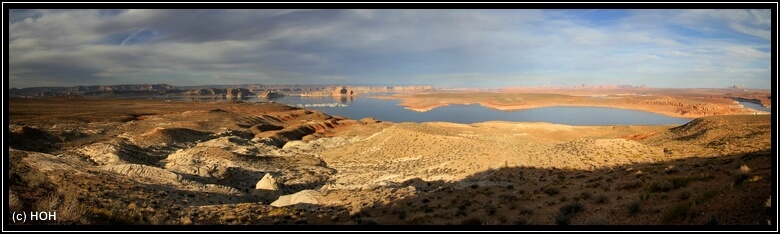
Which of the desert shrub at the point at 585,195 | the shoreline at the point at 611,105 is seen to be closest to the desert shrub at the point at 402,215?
the desert shrub at the point at 585,195

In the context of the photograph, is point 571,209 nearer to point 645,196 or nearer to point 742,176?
point 645,196

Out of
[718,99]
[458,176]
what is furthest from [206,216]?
[718,99]

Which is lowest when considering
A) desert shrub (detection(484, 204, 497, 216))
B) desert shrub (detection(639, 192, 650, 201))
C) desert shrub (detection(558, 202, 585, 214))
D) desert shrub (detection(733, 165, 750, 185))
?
desert shrub (detection(484, 204, 497, 216))

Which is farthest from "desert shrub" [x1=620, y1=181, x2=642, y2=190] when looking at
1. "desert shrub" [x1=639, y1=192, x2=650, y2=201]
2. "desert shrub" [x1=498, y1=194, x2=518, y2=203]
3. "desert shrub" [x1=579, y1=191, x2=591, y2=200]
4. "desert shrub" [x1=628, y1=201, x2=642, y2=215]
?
"desert shrub" [x1=498, y1=194, x2=518, y2=203]

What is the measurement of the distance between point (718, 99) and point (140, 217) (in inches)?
2443

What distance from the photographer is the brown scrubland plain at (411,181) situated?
32.6 ft

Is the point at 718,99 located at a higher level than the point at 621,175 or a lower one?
higher

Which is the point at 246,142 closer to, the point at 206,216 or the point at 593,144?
the point at 206,216

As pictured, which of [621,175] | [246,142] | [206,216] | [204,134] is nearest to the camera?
[206,216]

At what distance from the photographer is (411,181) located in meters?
17.8

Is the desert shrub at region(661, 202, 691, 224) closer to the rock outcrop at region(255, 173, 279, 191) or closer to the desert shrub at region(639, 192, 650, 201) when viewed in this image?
the desert shrub at region(639, 192, 650, 201)

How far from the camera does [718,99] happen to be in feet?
169

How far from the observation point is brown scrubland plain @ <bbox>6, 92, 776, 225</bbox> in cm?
994

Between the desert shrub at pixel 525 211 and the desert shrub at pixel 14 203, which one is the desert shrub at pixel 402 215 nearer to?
the desert shrub at pixel 525 211
